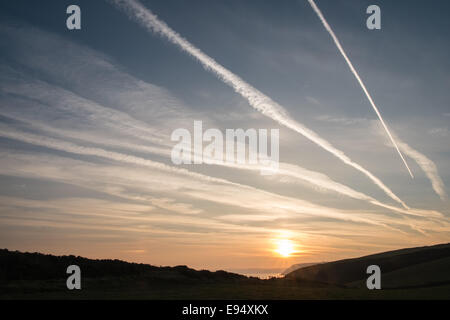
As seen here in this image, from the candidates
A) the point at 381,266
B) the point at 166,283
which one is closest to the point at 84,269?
the point at 166,283

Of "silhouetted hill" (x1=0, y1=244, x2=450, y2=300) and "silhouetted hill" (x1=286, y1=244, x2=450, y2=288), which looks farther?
"silhouetted hill" (x1=286, y1=244, x2=450, y2=288)

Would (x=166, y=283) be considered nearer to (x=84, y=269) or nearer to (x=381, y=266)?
(x=84, y=269)

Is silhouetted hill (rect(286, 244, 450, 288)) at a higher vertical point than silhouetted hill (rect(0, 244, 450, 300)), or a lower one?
lower

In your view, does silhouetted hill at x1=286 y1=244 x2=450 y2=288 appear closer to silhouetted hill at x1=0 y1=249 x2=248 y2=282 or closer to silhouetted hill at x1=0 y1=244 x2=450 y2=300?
silhouetted hill at x1=0 y1=244 x2=450 y2=300

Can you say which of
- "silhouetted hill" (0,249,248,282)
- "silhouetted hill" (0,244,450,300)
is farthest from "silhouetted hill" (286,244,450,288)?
"silhouetted hill" (0,249,248,282)

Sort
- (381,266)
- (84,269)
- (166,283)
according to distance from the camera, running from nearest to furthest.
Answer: (166,283) → (84,269) → (381,266)

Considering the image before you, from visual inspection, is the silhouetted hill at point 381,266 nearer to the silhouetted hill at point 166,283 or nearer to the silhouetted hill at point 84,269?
the silhouetted hill at point 166,283

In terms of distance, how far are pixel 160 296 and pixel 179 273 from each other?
21.3 meters

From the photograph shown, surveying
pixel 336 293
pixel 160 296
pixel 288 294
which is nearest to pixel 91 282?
pixel 160 296

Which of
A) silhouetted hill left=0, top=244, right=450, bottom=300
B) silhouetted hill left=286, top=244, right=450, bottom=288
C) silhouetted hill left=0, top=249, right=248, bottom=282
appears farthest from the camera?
silhouetted hill left=286, top=244, right=450, bottom=288

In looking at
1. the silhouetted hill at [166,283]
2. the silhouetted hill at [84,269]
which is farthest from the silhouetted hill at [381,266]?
the silhouetted hill at [84,269]

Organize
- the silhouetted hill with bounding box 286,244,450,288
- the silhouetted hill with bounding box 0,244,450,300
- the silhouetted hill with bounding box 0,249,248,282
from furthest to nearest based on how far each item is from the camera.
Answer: the silhouetted hill with bounding box 286,244,450,288 < the silhouetted hill with bounding box 0,249,248,282 < the silhouetted hill with bounding box 0,244,450,300
